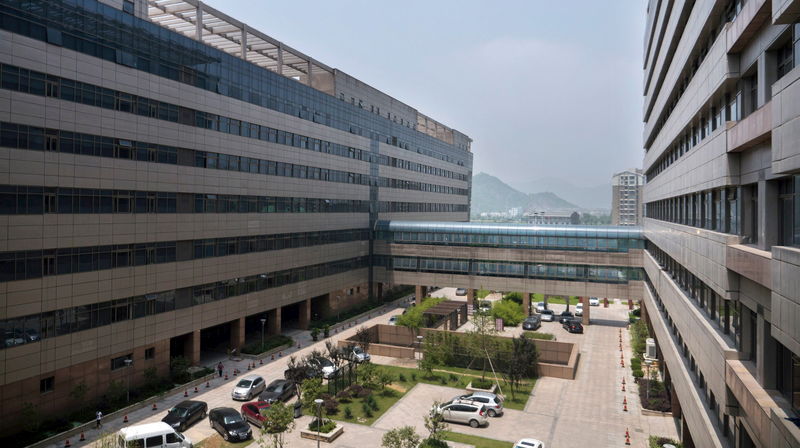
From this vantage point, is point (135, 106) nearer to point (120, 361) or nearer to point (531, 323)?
point (120, 361)

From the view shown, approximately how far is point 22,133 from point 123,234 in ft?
29.0

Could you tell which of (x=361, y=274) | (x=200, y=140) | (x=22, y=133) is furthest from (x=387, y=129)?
(x=22, y=133)

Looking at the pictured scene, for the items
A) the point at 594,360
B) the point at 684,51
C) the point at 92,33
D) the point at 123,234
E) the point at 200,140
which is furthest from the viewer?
→ the point at 594,360

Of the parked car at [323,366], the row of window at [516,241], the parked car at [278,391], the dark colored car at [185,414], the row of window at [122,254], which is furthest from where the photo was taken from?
the row of window at [516,241]

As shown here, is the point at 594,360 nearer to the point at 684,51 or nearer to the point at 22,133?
the point at 684,51

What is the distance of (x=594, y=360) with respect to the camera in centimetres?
4809

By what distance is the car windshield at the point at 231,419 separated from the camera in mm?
30291

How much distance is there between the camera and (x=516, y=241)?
65750mm

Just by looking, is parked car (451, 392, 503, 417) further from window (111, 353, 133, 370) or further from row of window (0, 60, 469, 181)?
row of window (0, 60, 469, 181)

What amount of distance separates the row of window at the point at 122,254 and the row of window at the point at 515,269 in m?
20.1

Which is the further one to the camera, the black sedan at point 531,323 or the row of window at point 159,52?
the black sedan at point 531,323

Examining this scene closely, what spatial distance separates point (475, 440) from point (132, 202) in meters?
27.9

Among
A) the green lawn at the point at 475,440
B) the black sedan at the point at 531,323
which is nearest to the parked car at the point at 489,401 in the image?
the green lawn at the point at 475,440

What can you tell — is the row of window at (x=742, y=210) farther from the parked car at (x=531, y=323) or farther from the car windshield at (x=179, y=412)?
the parked car at (x=531, y=323)
